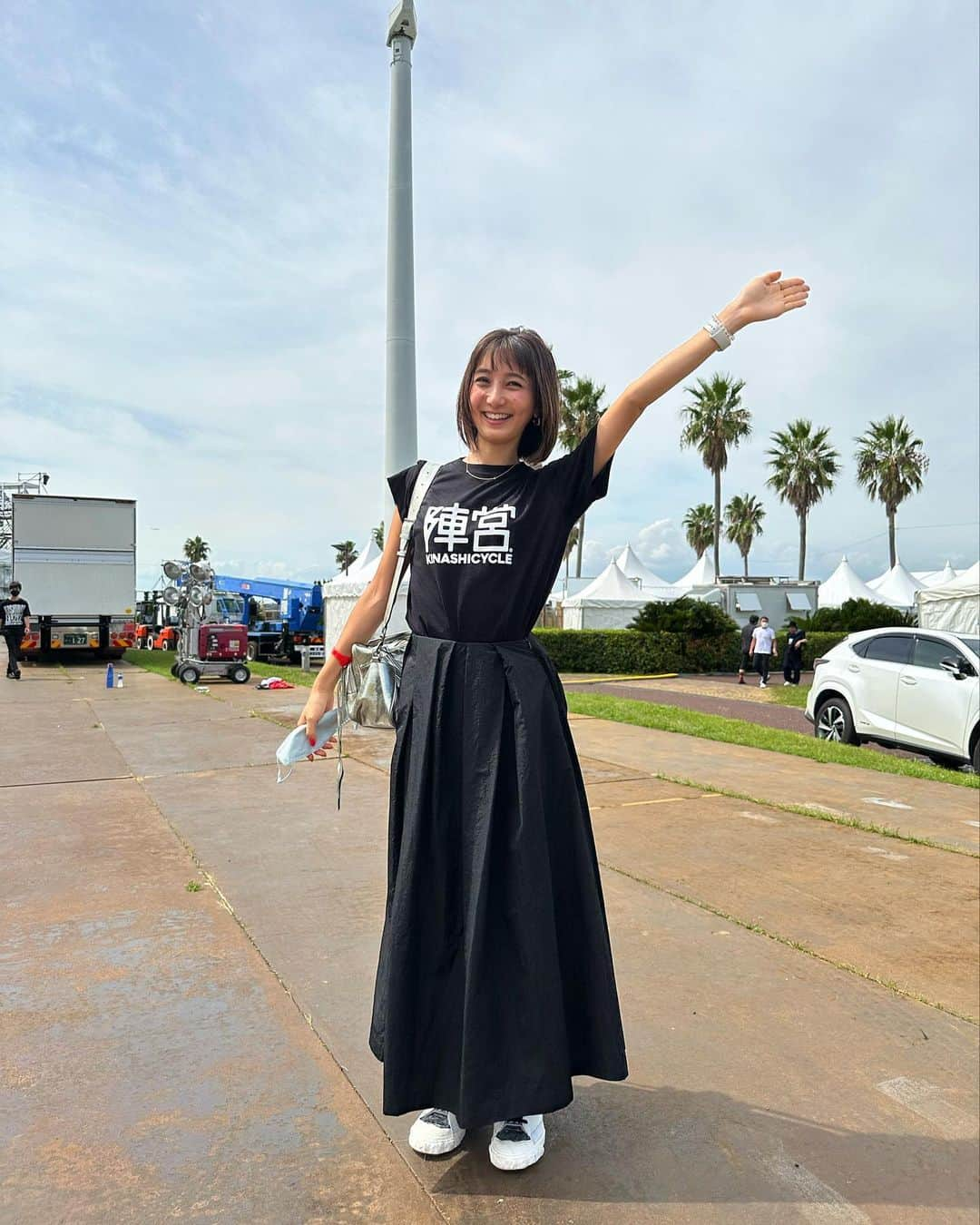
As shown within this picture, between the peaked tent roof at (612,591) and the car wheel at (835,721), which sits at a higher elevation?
the peaked tent roof at (612,591)

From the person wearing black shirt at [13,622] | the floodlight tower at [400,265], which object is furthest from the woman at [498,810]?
the person wearing black shirt at [13,622]

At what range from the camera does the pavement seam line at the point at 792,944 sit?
3.14 meters

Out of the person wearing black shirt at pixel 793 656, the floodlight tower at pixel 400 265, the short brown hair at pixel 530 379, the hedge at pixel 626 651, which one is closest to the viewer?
the short brown hair at pixel 530 379

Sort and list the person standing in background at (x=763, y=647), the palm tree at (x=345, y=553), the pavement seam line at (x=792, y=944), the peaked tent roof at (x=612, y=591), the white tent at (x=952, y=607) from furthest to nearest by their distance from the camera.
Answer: the palm tree at (x=345, y=553), the peaked tent roof at (x=612, y=591), the person standing in background at (x=763, y=647), the white tent at (x=952, y=607), the pavement seam line at (x=792, y=944)

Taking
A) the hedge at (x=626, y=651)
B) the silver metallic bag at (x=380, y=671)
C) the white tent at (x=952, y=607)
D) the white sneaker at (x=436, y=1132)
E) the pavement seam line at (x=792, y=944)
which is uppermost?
the white tent at (x=952, y=607)

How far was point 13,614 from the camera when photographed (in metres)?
16.7

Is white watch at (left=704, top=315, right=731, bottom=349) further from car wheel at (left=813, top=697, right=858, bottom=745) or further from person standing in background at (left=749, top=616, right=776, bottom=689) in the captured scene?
person standing in background at (left=749, top=616, right=776, bottom=689)

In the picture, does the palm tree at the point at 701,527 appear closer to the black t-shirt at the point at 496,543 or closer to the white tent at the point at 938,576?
the white tent at the point at 938,576

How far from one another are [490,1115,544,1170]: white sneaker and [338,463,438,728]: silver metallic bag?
3.13 ft

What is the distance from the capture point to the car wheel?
1025cm

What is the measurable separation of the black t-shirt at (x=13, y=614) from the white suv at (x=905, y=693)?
13.6m

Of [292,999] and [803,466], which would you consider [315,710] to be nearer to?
[292,999]

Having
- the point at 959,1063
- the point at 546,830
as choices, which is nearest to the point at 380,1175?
the point at 546,830

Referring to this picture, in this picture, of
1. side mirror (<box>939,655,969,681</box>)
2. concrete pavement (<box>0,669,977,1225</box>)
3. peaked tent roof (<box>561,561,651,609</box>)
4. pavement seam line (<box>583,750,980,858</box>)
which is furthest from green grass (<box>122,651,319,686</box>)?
peaked tent roof (<box>561,561,651,609</box>)
